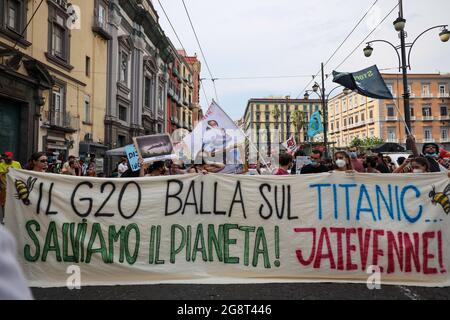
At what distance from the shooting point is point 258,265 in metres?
3.87

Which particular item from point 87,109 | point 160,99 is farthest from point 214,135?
point 160,99

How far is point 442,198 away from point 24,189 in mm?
5036

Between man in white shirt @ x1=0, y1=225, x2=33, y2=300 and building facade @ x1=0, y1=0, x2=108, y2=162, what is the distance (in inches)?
547

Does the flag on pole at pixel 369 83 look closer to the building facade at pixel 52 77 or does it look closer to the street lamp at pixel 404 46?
the street lamp at pixel 404 46

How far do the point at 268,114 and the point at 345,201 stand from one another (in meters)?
112

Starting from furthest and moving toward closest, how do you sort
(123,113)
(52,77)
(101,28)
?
(123,113) < (101,28) < (52,77)

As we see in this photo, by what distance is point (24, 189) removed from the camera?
394 centimetres

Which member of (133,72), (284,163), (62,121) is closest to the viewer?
(284,163)

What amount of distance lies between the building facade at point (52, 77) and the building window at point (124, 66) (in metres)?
3.13

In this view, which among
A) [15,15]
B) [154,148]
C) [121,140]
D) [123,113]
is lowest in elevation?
[154,148]

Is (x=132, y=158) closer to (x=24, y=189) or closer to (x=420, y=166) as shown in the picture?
(x=24, y=189)

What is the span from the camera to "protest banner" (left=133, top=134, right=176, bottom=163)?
5758 mm

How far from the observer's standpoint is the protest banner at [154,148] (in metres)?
5.76
